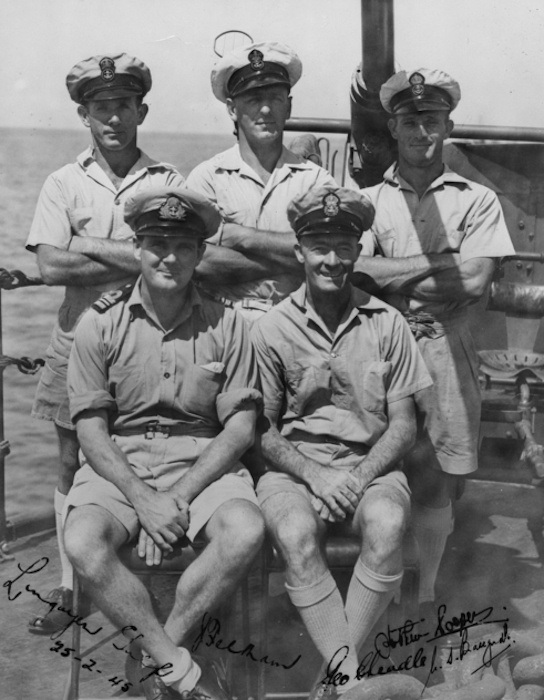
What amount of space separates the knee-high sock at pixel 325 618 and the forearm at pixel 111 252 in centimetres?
156

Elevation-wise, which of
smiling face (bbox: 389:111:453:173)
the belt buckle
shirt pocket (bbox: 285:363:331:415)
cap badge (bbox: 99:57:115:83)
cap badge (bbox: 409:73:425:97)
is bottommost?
the belt buckle

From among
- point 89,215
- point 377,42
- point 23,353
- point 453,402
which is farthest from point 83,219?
point 23,353

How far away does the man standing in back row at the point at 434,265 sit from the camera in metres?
4.32

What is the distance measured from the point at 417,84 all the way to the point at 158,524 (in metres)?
2.16

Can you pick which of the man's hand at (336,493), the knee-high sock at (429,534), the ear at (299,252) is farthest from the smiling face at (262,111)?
the knee-high sock at (429,534)

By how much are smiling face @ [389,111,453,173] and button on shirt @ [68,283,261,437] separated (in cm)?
120

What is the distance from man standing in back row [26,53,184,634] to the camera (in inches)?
168

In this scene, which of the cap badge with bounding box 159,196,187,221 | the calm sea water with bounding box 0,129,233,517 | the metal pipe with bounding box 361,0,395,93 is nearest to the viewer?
the cap badge with bounding box 159,196,187,221

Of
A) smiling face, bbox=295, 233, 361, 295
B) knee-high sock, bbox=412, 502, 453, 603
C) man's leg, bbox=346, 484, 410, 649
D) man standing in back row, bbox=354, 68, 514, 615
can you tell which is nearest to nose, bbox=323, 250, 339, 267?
smiling face, bbox=295, 233, 361, 295

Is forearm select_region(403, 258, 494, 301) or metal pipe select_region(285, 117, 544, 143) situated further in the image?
metal pipe select_region(285, 117, 544, 143)

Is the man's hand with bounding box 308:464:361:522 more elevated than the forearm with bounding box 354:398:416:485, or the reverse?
the forearm with bounding box 354:398:416:485

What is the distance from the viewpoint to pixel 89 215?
14.4ft

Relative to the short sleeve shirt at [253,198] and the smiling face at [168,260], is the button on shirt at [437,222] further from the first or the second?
the smiling face at [168,260]

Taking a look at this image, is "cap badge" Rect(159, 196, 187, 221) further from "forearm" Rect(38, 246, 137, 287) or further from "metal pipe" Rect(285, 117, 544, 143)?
"metal pipe" Rect(285, 117, 544, 143)
